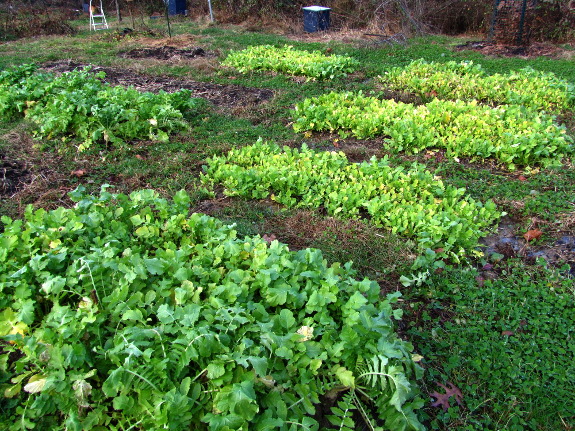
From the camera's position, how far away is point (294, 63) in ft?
28.7

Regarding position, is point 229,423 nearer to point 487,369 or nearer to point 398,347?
point 398,347

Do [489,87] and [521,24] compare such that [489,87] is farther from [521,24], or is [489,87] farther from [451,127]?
[521,24]

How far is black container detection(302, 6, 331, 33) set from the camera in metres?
13.6

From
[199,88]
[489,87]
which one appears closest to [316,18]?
[199,88]

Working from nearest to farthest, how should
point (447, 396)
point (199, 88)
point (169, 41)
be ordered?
point (447, 396) < point (199, 88) < point (169, 41)

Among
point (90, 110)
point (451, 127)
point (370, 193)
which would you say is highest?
point (90, 110)

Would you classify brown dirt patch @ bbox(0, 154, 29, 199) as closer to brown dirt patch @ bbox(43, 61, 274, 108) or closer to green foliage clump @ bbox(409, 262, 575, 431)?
brown dirt patch @ bbox(43, 61, 274, 108)

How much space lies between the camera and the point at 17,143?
5.49m

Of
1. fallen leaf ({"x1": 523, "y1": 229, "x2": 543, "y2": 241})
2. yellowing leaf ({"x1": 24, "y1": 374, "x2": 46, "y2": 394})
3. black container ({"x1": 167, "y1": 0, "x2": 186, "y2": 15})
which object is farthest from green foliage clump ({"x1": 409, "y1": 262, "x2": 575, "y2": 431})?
black container ({"x1": 167, "y1": 0, "x2": 186, "y2": 15})

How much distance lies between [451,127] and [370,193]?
217 centimetres

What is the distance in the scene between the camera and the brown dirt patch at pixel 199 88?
726cm

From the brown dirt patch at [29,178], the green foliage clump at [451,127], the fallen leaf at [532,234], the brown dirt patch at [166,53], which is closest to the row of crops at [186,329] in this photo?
the fallen leaf at [532,234]

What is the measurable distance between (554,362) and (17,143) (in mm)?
5799

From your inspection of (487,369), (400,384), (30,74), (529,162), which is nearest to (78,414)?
(400,384)
